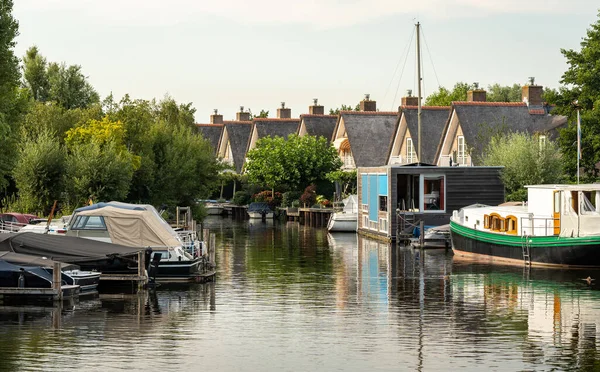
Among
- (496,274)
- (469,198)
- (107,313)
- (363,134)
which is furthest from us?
(363,134)

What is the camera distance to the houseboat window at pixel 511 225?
159 ft

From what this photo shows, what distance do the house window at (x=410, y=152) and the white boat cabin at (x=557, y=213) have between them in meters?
40.6

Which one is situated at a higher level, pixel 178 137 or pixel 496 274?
pixel 178 137

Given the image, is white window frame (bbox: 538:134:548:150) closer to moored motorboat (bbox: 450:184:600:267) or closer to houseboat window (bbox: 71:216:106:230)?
moored motorboat (bbox: 450:184:600:267)

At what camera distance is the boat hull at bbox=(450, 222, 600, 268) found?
4459cm

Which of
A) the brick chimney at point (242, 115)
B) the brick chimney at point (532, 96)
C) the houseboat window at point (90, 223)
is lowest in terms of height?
the houseboat window at point (90, 223)

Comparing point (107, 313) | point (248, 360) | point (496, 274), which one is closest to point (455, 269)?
point (496, 274)

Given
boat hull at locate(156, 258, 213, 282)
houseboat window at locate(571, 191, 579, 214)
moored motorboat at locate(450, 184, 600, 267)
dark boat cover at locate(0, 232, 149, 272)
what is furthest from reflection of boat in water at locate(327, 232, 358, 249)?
dark boat cover at locate(0, 232, 149, 272)

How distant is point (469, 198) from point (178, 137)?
24261 mm

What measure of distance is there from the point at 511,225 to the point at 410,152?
42.5 metres

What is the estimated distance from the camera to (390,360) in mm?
25812

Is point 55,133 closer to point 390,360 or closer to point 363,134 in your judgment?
point 363,134

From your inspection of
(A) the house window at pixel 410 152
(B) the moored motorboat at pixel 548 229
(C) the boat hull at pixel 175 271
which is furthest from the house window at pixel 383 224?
(C) the boat hull at pixel 175 271

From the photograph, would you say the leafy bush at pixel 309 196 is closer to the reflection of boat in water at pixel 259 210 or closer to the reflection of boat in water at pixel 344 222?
the reflection of boat in water at pixel 259 210
